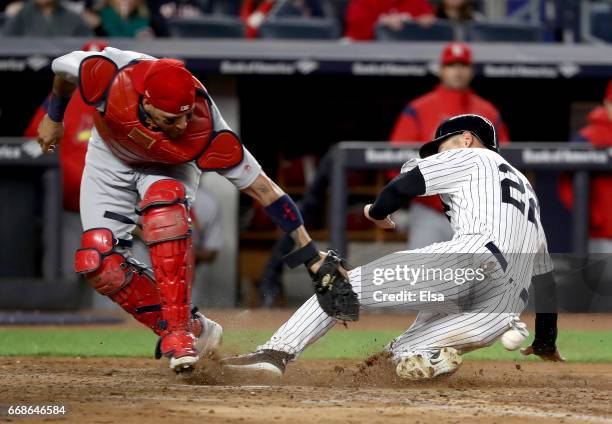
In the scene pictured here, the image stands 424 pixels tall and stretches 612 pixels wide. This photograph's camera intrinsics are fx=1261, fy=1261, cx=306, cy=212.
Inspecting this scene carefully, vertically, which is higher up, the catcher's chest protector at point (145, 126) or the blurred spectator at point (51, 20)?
the blurred spectator at point (51, 20)

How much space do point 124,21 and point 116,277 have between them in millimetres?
5364

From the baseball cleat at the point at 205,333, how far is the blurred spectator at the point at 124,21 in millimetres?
5077

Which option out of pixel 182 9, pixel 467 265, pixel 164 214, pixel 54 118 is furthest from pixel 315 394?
pixel 182 9

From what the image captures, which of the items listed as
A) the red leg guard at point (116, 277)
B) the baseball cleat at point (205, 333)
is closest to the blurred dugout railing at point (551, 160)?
the baseball cleat at point (205, 333)

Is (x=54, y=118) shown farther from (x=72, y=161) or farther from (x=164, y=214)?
(x=72, y=161)

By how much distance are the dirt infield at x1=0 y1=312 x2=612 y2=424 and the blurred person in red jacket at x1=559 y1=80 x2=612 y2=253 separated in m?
2.95

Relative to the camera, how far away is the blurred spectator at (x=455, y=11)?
36.3 feet

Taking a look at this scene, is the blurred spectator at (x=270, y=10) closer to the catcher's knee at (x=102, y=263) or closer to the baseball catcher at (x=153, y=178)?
the baseball catcher at (x=153, y=178)

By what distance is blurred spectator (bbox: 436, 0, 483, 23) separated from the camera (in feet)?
36.3

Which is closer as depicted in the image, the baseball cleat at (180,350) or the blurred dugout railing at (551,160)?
the baseball cleat at (180,350)

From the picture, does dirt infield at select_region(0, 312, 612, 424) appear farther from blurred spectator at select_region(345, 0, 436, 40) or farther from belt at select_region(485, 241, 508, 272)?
blurred spectator at select_region(345, 0, 436, 40)

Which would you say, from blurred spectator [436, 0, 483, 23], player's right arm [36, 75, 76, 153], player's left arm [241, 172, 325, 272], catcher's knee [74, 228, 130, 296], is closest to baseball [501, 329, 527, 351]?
player's left arm [241, 172, 325, 272]

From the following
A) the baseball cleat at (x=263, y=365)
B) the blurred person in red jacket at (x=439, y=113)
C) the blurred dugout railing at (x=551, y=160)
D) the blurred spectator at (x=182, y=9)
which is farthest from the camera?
the blurred spectator at (x=182, y=9)

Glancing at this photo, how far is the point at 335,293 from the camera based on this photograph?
5.18 metres
